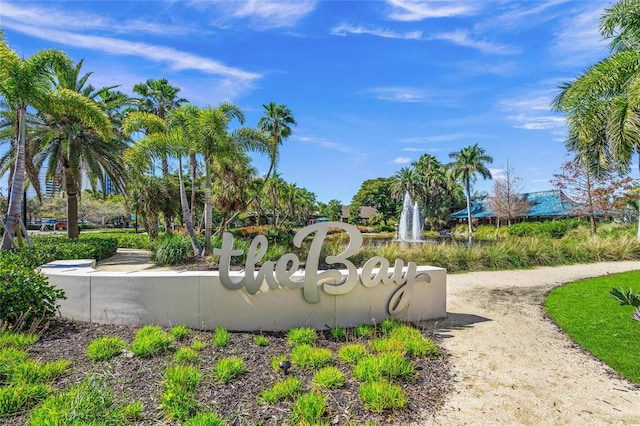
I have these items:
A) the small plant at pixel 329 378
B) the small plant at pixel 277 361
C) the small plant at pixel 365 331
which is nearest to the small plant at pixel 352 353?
the small plant at pixel 329 378

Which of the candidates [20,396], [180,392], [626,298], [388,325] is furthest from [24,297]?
[626,298]

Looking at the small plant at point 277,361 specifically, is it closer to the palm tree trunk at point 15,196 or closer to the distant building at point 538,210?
the palm tree trunk at point 15,196

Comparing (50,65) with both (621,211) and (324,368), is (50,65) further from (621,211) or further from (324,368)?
(621,211)

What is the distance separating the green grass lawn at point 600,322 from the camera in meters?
5.14

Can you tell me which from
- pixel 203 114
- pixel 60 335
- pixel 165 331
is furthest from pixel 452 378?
pixel 203 114

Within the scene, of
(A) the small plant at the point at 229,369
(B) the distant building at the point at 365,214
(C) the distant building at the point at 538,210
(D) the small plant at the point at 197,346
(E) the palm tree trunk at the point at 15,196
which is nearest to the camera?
(A) the small plant at the point at 229,369

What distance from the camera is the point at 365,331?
595cm

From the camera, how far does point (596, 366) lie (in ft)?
16.2

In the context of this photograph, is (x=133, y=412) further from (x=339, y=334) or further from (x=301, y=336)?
(x=339, y=334)

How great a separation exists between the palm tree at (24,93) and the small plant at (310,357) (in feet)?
34.2

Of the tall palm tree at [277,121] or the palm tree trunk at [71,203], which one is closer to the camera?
the palm tree trunk at [71,203]

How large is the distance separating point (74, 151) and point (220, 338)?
1619 cm

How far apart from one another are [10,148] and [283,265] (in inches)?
788

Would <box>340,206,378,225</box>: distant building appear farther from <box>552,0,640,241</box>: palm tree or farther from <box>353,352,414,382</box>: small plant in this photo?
<box>353,352,414,382</box>: small plant
